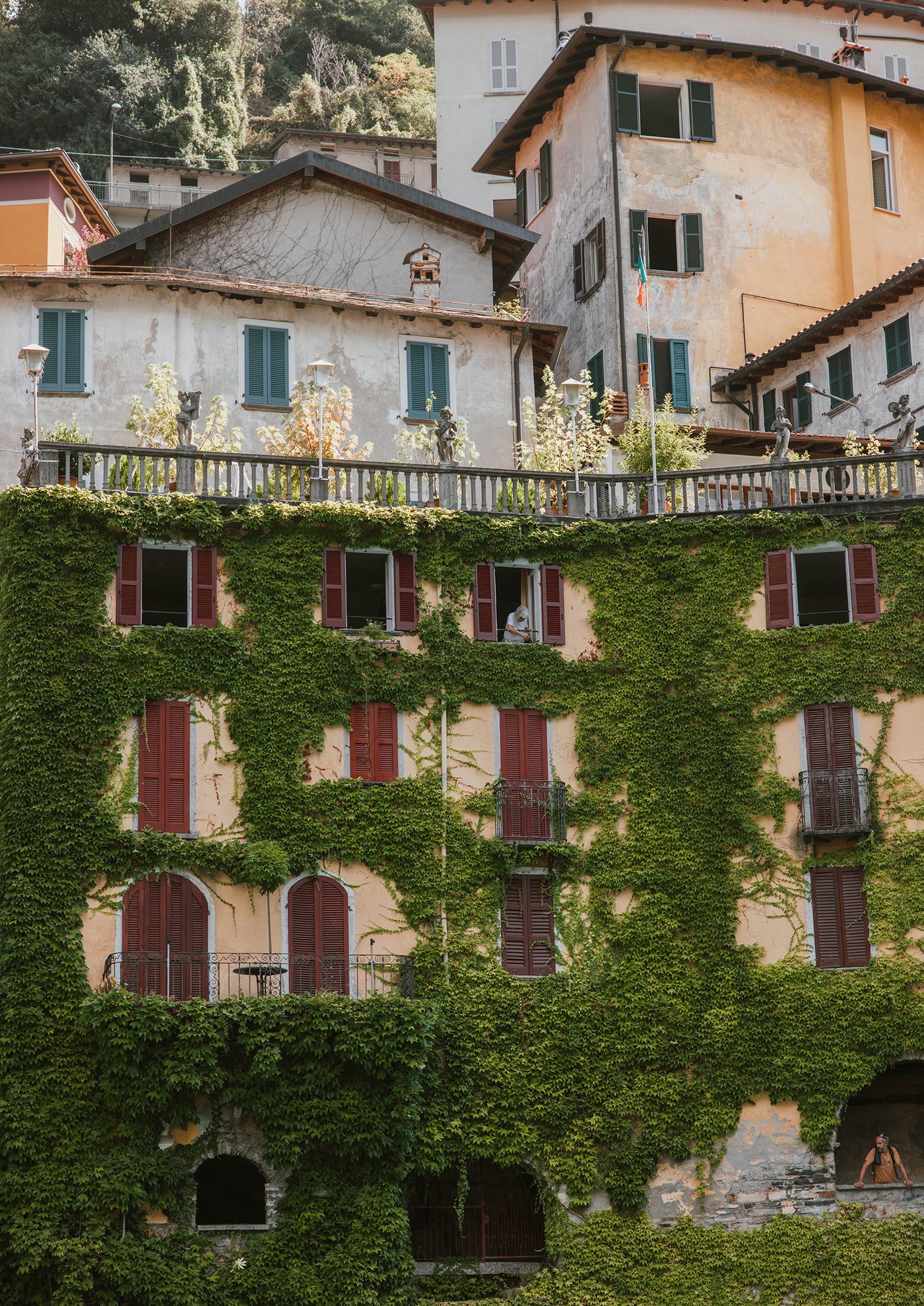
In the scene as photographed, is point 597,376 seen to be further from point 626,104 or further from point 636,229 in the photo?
point 626,104

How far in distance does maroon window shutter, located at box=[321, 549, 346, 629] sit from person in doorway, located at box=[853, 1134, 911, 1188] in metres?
15.1

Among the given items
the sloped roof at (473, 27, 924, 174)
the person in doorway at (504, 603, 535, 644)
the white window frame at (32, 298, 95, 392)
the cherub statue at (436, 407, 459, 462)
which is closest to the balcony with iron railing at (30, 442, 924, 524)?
the cherub statue at (436, 407, 459, 462)

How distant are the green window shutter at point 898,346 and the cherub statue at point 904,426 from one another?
5822mm

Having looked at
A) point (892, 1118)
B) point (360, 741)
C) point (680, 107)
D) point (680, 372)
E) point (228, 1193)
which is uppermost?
point (680, 107)

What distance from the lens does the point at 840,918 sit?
36531mm

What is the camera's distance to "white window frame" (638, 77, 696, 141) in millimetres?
51531

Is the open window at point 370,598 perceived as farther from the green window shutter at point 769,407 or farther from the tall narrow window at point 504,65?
the tall narrow window at point 504,65

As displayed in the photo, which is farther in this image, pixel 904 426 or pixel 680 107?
pixel 680 107

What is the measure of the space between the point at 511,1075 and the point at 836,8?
139 feet

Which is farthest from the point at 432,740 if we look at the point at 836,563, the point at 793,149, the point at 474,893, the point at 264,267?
the point at 793,149

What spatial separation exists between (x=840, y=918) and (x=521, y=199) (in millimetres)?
28808

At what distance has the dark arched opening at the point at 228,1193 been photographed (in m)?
34.4

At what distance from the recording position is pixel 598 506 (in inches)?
1580

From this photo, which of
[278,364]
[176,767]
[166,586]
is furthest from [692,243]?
[176,767]
